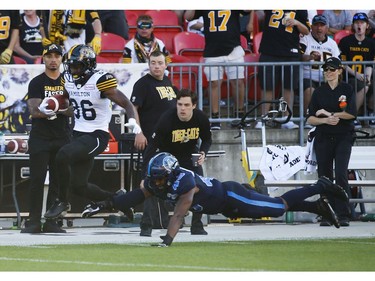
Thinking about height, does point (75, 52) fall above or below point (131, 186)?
above

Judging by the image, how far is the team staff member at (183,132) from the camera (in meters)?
13.7

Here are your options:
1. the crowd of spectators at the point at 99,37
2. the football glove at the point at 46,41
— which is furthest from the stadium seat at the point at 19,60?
the football glove at the point at 46,41

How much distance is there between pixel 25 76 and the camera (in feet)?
55.2

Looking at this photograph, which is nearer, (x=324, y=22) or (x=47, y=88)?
(x=47, y=88)

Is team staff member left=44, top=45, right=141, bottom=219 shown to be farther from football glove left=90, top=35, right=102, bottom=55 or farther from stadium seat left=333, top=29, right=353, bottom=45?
stadium seat left=333, top=29, right=353, bottom=45

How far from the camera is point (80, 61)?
14.2 metres

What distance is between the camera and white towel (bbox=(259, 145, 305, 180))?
1705 centimetres

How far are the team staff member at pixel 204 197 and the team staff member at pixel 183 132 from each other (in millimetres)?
927

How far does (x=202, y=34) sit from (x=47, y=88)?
5.99 meters

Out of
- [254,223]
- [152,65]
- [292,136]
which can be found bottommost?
[254,223]

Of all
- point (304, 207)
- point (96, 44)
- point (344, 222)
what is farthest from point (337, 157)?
point (96, 44)

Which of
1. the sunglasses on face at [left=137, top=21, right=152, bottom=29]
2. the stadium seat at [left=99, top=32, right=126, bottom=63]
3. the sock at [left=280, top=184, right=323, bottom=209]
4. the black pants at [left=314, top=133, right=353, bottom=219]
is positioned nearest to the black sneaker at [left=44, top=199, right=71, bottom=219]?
the sock at [left=280, top=184, right=323, bottom=209]

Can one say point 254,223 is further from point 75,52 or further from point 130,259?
point 130,259

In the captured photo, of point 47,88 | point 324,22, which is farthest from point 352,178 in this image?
point 47,88
